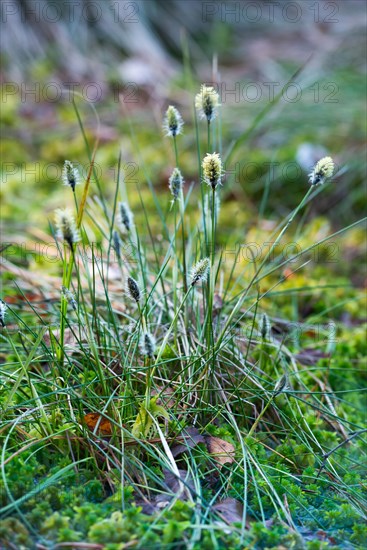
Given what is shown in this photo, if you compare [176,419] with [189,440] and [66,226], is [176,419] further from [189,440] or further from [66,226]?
[66,226]

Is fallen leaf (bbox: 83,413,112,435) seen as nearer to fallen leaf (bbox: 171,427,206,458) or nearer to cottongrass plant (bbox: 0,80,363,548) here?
cottongrass plant (bbox: 0,80,363,548)

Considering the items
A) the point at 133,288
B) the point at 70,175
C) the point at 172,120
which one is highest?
the point at 172,120

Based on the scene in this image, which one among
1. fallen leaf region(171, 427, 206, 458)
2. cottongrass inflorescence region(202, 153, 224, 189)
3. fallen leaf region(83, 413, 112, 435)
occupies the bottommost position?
fallen leaf region(171, 427, 206, 458)

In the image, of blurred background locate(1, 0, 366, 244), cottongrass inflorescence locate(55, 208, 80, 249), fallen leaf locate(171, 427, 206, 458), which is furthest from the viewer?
blurred background locate(1, 0, 366, 244)

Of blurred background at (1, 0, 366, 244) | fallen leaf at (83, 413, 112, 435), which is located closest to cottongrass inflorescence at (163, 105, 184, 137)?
fallen leaf at (83, 413, 112, 435)

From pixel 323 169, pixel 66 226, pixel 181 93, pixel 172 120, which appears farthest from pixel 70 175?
pixel 181 93

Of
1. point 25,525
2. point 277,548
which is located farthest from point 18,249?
point 277,548

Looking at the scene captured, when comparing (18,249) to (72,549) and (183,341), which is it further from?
(72,549)

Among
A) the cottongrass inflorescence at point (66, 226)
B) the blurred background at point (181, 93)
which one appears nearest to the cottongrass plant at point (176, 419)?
the cottongrass inflorescence at point (66, 226)
